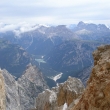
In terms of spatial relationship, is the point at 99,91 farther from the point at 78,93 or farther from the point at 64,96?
the point at 64,96

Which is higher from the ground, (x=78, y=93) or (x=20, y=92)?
(x=78, y=93)

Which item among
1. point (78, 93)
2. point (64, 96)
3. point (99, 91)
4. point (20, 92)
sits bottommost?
point (20, 92)

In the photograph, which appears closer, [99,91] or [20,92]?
[99,91]

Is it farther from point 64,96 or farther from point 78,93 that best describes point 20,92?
point 78,93

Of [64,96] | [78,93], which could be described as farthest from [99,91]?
[64,96]

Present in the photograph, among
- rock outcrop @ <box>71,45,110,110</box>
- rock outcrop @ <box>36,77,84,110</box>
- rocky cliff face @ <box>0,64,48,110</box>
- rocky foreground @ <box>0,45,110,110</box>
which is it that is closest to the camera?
rock outcrop @ <box>71,45,110,110</box>

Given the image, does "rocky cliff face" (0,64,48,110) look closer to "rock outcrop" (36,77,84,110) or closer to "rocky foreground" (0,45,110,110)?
"rocky foreground" (0,45,110,110)

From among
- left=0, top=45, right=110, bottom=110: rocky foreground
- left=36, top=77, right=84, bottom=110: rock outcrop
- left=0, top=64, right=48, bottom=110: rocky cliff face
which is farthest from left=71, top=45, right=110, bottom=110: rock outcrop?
left=0, top=64, right=48, bottom=110: rocky cliff face

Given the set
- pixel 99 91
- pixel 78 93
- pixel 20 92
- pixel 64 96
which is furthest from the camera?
pixel 20 92

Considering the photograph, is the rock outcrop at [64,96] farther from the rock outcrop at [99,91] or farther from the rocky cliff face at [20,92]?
the rocky cliff face at [20,92]

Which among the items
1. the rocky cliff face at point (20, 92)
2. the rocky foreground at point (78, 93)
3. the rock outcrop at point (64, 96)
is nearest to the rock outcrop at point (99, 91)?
the rocky foreground at point (78, 93)

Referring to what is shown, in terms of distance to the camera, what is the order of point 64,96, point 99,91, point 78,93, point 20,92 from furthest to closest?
point 20,92 → point 64,96 → point 78,93 → point 99,91

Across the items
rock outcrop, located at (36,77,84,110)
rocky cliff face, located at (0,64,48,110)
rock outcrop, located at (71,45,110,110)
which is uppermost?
rock outcrop, located at (71,45,110,110)

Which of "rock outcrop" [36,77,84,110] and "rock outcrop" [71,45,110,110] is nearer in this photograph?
"rock outcrop" [71,45,110,110]
